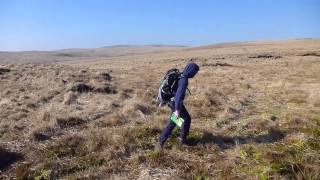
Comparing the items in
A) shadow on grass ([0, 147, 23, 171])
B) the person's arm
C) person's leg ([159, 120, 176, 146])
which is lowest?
→ shadow on grass ([0, 147, 23, 171])

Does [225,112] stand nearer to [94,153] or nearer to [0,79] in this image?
[94,153]

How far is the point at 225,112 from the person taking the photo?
1377 cm

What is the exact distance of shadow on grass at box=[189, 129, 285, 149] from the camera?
10.0 m

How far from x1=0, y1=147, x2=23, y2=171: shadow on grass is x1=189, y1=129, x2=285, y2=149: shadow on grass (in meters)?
3.64

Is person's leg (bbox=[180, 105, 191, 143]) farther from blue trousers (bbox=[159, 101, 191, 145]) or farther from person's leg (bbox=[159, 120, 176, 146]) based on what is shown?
person's leg (bbox=[159, 120, 176, 146])

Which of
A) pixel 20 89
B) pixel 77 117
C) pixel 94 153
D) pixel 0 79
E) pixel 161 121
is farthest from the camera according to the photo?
pixel 0 79

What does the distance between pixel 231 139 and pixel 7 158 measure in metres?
4.89

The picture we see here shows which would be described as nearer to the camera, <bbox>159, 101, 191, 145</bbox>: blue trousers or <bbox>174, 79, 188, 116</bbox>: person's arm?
<bbox>174, 79, 188, 116</bbox>: person's arm

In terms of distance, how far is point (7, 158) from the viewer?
9.02 metres

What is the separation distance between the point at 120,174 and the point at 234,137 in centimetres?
353

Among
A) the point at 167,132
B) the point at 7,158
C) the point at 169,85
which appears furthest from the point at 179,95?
the point at 7,158

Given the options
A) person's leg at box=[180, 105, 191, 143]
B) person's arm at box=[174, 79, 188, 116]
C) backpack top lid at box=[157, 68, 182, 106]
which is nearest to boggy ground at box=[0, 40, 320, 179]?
person's leg at box=[180, 105, 191, 143]

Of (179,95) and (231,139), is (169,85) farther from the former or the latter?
(231,139)

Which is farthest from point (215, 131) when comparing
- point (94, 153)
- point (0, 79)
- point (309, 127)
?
point (0, 79)
